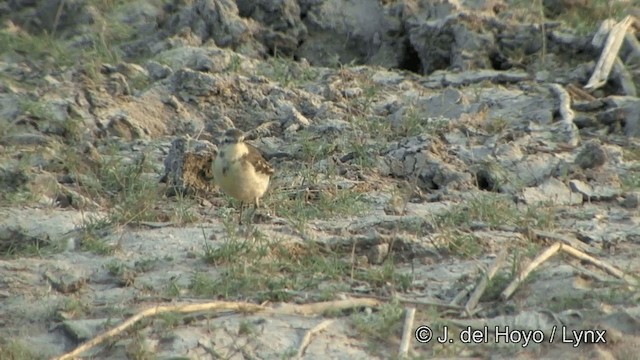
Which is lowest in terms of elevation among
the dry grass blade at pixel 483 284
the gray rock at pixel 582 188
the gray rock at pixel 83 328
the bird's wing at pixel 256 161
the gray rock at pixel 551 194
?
the gray rock at pixel 551 194

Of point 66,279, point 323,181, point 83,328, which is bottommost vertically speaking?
point 323,181

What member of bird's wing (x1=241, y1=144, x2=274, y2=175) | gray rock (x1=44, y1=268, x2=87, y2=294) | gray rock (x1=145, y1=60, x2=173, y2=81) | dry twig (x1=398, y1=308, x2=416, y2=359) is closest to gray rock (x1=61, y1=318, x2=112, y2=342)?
gray rock (x1=44, y1=268, x2=87, y2=294)

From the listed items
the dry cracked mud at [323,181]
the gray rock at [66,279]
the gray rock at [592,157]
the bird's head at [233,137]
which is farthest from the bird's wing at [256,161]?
the gray rock at [592,157]

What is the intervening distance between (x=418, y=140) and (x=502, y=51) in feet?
7.43

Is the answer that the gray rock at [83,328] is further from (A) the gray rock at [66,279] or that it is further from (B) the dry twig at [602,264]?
(B) the dry twig at [602,264]

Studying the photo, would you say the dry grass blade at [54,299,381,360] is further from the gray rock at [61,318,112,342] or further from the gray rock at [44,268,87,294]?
the gray rock at [44,268,87,294]

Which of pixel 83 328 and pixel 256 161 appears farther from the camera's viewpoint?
pixel 256 161

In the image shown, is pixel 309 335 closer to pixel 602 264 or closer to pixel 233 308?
pixel 233 308

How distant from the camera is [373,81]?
10.8m

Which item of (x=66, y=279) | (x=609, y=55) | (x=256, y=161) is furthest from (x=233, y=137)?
→ (x=609, y=55)

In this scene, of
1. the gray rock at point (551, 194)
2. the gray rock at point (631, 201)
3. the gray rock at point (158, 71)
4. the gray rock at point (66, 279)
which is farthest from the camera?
the gray rock at point (158, 71)

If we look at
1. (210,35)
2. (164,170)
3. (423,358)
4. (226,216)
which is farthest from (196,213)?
(210,35)

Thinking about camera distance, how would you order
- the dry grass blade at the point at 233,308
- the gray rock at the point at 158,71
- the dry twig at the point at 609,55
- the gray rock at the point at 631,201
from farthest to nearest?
the dry twig at the point at 609,55 → the gray rock at the point at 158,71 → the gray rock at the point at 631,201 → the dry grass blade at the point at 233,308

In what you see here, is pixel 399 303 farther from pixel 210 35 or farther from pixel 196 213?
pixel 210 35
